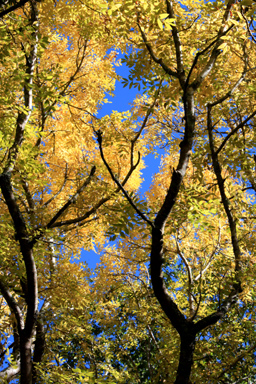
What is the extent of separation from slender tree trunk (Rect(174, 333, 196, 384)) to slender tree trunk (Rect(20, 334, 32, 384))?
2079 millimetres

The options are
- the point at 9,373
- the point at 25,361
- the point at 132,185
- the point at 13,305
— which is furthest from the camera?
the point at 132,185

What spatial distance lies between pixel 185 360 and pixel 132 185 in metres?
5.93

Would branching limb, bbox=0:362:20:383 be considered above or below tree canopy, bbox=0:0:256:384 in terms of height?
below

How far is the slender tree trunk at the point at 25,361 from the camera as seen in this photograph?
4445 mm

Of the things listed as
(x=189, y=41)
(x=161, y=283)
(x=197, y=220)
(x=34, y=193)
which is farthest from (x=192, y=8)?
(x=34, y=193)

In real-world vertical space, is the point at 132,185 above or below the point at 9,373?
above

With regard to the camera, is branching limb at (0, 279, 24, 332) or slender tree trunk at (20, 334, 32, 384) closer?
slender tree trunk at (20, 334, 32, 384)

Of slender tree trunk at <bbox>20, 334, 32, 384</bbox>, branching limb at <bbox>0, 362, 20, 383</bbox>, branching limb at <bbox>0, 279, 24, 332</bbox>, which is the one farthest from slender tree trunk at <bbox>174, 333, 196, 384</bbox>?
branching limb at <bbox>0, 362, 20, 383</bbox>

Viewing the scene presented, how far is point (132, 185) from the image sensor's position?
9.15 meters

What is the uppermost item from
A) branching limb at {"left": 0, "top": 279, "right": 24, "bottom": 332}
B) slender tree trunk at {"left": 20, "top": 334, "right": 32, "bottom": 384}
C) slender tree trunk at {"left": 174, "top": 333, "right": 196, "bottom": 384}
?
branching limb at {"left": 0, "top": 279, "right": 24, "bottom": 332}

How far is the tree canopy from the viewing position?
12.5 feet

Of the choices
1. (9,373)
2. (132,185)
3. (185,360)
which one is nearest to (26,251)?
(9,373)

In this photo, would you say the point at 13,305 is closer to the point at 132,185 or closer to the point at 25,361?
the point at 25,361

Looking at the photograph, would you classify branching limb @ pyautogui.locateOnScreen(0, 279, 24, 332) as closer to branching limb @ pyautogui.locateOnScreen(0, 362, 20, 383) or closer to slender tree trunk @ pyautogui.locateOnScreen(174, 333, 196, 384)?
branching limb @ pyautogui.locateOnScreen(0, 362, 20, 383)
